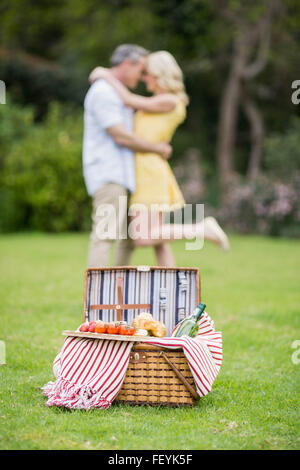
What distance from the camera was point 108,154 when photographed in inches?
206

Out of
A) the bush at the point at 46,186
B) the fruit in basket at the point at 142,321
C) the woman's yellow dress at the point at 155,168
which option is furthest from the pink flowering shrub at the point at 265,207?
the fruit in basket at the point at 142,321

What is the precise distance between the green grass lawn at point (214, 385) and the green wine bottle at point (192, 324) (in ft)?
1.17

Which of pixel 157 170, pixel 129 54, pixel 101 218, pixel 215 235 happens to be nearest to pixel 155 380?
pixel 101 218

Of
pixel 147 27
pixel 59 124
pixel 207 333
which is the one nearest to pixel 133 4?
pixel 147 27

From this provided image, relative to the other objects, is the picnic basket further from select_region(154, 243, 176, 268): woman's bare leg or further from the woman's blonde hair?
the woman's blonde hair

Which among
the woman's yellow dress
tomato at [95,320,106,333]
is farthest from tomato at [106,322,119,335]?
the woman's yellow dress

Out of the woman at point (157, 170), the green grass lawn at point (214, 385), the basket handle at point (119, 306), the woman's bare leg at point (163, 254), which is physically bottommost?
the green grass lawn at point (214, 385)

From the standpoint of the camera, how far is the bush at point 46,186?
13.8 m

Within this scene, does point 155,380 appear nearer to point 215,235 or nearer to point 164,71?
point 215,235

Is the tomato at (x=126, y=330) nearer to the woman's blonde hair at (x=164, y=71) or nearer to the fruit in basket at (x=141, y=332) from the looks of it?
the fruit in basket at (x=141, y=332)

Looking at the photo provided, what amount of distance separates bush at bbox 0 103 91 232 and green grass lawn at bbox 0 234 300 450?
17.2 feet

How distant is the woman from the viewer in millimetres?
5316

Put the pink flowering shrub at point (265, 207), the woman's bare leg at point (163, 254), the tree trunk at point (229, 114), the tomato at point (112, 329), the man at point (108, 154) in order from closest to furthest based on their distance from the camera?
1. the tomato at point (112, 329)
2. the man at point (108, 154)
3. the woman's bare leg at point (163, 254)
4. the pink flowering shrub at point (265, 207)
5. the tree trunk at point (229, 114)

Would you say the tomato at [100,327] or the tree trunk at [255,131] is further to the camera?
the tree trunk at [255,131]
